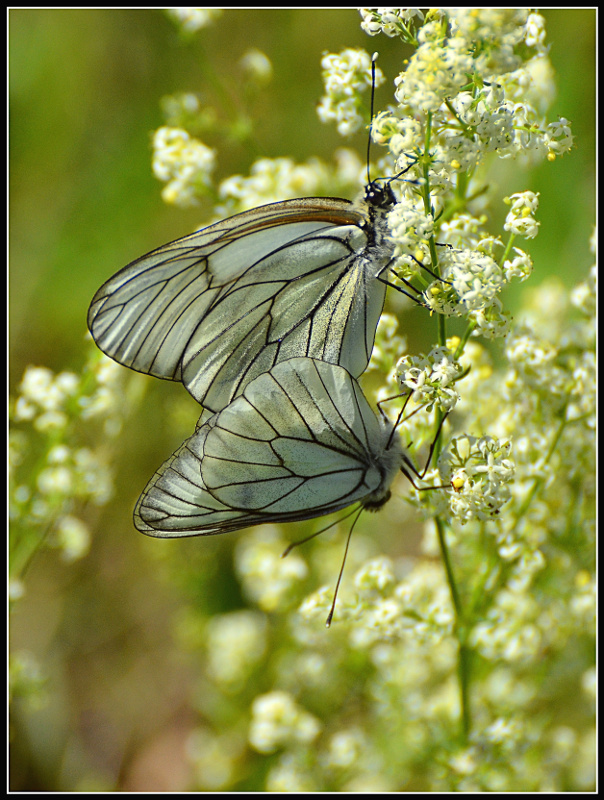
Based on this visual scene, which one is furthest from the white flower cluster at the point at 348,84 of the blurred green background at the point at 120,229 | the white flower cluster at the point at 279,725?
the white flower cluster at the point at 279,725

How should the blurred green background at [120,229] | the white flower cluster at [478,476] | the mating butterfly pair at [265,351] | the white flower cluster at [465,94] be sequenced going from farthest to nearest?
the blurred green background at [120,229] < the mating butterfly pair at [265,351] < the white flower cluster at [478,476] < the white flower cluster at [465,94]

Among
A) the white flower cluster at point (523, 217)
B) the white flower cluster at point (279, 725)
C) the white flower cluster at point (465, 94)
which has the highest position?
the white flower cluster at point (465, 94)

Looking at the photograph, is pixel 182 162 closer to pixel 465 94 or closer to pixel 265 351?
pixel 265 351

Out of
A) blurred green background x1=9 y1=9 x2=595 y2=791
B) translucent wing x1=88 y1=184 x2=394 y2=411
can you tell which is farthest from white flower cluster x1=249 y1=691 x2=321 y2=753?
translucent wing x1=88 y1=184 x2=394 y2=411

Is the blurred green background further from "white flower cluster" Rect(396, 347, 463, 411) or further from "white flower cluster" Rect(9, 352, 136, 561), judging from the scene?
"white flower cluster" Rect(396, 347, 463, 411)

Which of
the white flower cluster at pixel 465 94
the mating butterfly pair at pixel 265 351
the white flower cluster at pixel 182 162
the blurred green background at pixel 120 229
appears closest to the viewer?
the white flower cluster at pixel 465 94

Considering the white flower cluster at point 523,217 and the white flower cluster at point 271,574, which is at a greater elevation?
the white flower cluster at point 523,217

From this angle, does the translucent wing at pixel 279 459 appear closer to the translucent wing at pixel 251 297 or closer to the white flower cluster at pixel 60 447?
the translucent wing at pixel 251 297

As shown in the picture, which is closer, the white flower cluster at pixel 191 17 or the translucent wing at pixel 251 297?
the translucent wing at pixel 251 297
